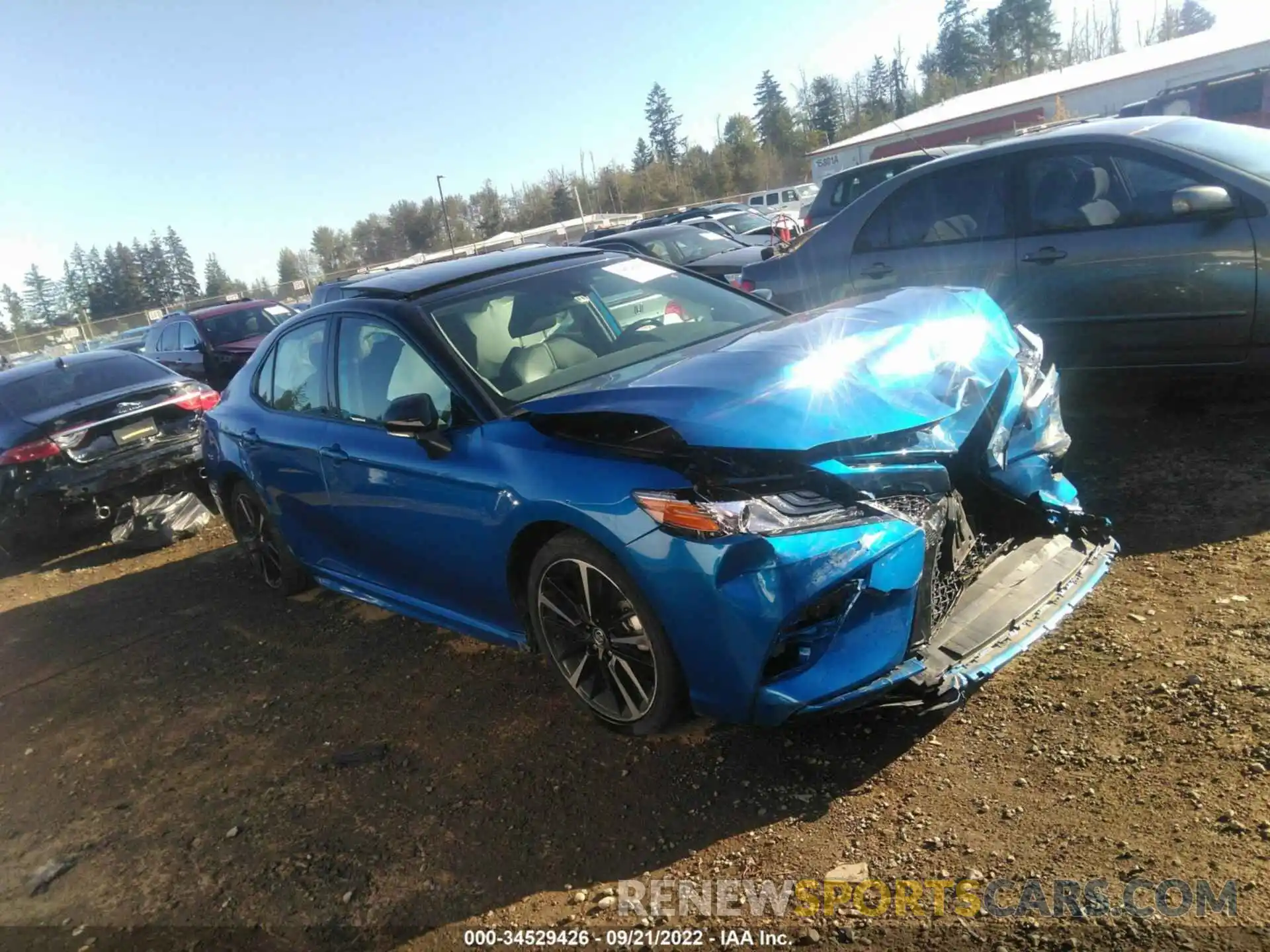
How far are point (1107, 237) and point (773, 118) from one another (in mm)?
86477

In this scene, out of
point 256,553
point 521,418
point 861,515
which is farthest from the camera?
point 256,553

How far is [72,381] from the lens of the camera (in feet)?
25.6

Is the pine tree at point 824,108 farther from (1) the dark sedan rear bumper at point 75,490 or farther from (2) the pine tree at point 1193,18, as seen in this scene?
(1) the dark sedan rear bumper at point 75,490

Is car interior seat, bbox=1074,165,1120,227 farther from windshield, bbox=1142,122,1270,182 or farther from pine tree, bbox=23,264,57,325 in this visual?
pine tree, bbox=23,264,57,325

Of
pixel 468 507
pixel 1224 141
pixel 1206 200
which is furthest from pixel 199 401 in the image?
pixel 1224 141

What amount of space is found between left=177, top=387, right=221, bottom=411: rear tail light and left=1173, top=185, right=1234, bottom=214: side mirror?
6963 millimetres

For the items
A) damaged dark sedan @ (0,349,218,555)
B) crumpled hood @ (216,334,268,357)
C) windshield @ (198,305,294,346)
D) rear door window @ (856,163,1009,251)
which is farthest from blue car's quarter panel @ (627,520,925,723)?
windshield @ (198,305,294,346)

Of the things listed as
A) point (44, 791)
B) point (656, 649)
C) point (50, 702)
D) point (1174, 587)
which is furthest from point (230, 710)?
point (1174, 587)

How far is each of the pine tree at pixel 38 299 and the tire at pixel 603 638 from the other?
11475 centimetres

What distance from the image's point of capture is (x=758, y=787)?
2.85m

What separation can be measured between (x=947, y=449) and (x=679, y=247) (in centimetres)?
1043

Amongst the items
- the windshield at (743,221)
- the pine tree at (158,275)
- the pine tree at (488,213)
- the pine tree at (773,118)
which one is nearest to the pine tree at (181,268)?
the pine tree at (158,275)

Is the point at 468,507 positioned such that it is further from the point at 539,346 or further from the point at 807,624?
the point at 807,624

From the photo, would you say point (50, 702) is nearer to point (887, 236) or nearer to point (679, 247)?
point (887, 236)
